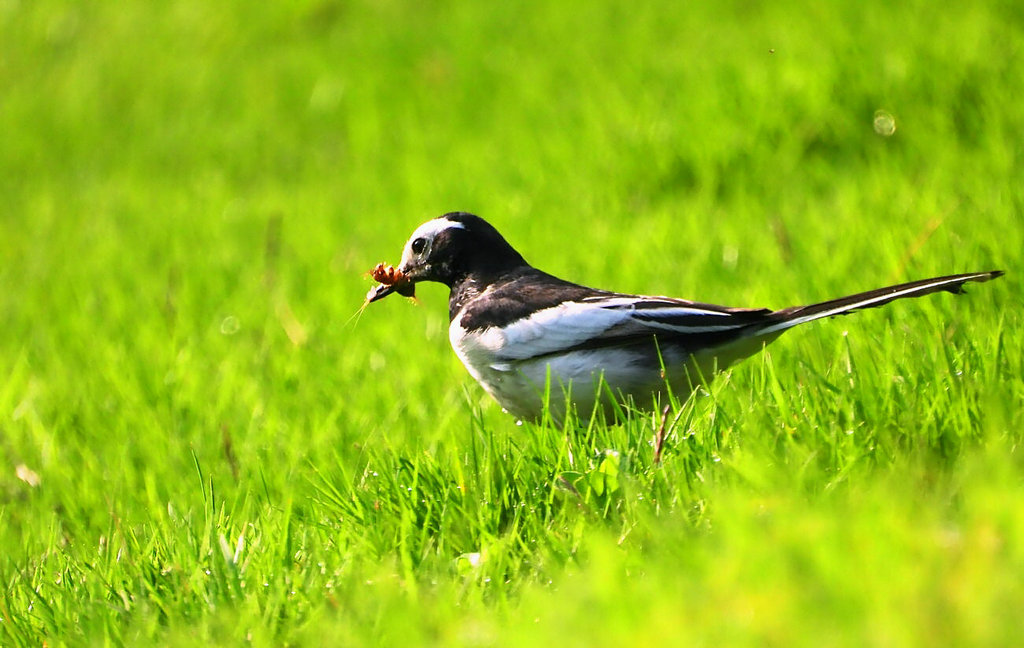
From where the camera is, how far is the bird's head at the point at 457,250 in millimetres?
4965

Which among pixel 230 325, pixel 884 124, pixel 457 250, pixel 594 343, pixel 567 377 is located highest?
pixel 884 124

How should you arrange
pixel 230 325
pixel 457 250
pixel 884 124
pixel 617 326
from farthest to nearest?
pixel 884 124, pixel 230 325, pixel 457 250, pixel 617 326

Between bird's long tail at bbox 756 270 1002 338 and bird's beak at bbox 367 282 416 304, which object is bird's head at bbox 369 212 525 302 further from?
bird's long tail at bbox 756 270 1002 338

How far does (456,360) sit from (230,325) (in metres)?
1.77

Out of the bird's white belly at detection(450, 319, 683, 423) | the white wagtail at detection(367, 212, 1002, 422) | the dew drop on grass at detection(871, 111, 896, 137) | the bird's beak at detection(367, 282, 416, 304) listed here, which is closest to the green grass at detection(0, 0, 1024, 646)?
the dew drop on grass at detection(871, 111, 896, 137)

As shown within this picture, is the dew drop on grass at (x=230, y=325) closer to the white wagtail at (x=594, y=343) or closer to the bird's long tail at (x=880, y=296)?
the white wagtail at (x=594, y=343)

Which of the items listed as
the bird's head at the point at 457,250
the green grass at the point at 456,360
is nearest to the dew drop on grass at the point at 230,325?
the green grass at the point at 456,360

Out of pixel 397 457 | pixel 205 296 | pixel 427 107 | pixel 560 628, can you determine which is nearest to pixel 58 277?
pixel 205 296

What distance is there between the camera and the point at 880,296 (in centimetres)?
359

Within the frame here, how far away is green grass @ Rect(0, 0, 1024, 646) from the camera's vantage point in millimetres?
2562

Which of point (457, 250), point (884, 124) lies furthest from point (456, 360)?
point (884, 124)

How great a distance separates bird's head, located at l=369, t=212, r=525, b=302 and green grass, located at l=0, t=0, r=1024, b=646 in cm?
63

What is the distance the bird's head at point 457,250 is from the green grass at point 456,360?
2.06 ft

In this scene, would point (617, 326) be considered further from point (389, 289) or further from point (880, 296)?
point (389, 289)
